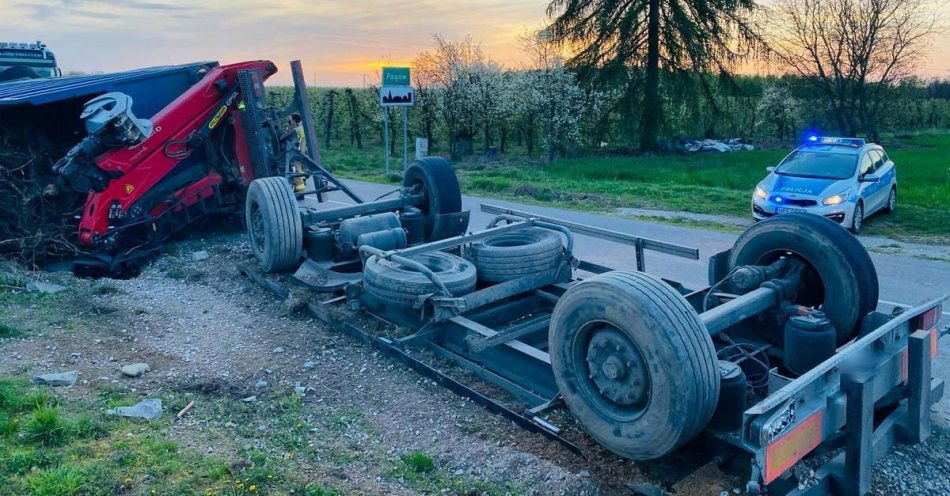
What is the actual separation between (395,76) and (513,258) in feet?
41.3

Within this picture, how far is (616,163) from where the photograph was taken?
25391 millimetres

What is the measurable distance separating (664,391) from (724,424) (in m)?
0.46

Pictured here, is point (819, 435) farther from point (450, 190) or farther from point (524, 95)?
point (524, 95)

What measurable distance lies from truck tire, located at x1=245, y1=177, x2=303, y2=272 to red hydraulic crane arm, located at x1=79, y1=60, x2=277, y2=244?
1847mm

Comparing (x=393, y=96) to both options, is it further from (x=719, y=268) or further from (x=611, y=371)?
(x=611, y=371)

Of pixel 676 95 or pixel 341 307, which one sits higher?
pixel 676 95

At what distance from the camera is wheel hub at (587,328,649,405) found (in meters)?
3.66

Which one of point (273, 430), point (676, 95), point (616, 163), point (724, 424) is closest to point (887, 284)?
point (724, 424)

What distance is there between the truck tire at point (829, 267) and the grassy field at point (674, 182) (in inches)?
339

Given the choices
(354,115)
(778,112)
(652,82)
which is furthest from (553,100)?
(778,112)

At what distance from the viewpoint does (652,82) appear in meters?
27.4

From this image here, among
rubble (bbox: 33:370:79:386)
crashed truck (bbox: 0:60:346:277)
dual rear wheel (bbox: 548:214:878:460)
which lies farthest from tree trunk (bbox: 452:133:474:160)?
dual rear wheel (bbox: 548:214:878:460)

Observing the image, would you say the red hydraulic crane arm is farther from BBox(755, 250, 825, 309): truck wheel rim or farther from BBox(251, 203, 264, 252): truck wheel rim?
BBox(755, 250, 825, 309): truck wheel rim

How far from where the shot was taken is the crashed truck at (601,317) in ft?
11.2
